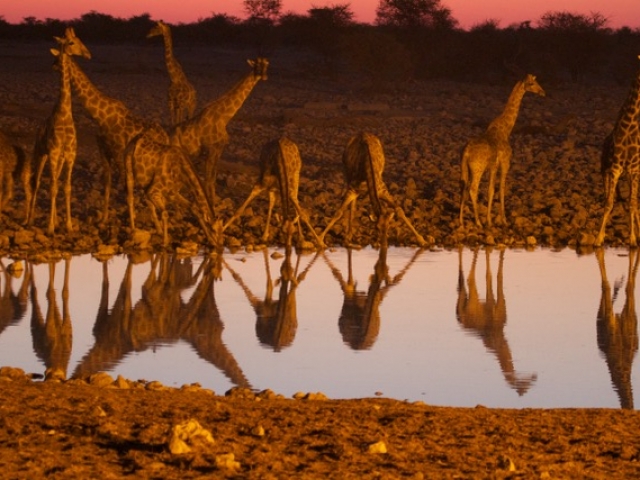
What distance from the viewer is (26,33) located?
5772cm

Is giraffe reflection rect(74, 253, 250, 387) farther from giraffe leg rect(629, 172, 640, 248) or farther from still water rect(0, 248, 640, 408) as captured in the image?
giraffe leg rect(629, 172, 640, 248)

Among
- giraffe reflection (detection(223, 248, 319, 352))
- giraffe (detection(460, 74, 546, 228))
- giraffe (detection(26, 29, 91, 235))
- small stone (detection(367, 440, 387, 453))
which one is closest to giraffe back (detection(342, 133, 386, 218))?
giraffe reflection (detection(223, 248, 319, 352))

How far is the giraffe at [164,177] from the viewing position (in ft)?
47.1

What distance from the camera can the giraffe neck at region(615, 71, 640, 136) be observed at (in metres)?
15.3

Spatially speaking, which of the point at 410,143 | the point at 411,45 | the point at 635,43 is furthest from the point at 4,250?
the point at 635,43

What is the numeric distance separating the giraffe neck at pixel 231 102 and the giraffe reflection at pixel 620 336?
4.73 meters

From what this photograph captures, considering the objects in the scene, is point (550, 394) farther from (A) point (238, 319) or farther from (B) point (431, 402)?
(A) point (238, 319)

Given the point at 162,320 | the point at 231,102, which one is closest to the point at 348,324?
the point at 162,320

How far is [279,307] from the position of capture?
11.0m

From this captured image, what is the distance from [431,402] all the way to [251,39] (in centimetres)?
4564

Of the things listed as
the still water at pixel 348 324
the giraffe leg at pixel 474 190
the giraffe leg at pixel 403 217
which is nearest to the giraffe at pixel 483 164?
the giraffe leg at pixel 474 190

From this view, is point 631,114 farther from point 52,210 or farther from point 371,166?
point 52,210

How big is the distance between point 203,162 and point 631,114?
456 centimetres

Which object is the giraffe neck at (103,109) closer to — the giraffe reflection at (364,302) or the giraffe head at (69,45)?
the giraffe head at (69,45)
